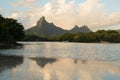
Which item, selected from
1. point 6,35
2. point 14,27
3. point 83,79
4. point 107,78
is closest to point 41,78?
point 83,79

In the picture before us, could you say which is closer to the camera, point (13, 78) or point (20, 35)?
point (13, 78)

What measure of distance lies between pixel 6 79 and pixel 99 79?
6153mm

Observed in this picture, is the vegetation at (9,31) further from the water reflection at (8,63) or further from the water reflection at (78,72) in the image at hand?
the water reflection at (78,72)

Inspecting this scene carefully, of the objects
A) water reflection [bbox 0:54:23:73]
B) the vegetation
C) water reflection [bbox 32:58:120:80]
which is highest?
the vegetation

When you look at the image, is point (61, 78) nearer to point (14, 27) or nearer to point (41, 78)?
point (41, 78)

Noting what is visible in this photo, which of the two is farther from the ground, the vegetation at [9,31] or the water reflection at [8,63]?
the vegetation at [9,31]

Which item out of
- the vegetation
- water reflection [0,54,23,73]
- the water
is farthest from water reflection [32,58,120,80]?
the vegetation

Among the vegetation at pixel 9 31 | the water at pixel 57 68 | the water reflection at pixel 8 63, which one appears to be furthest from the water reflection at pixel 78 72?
the vegetation at pixel 9 31

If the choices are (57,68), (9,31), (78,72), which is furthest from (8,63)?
(9,31)

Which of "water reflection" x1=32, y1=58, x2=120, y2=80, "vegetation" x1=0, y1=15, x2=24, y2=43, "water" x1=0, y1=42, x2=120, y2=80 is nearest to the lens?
"water reflection" x1=32, y1=58, x2=120, y2=80

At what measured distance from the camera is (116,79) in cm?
1938

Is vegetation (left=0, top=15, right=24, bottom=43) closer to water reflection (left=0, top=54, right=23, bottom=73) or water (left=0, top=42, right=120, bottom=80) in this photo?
water (left=0, top=42, right=120, bottom=80)

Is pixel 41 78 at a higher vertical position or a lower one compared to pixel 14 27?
lower

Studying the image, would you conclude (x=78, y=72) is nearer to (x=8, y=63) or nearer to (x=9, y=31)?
(x=8, y=63)
